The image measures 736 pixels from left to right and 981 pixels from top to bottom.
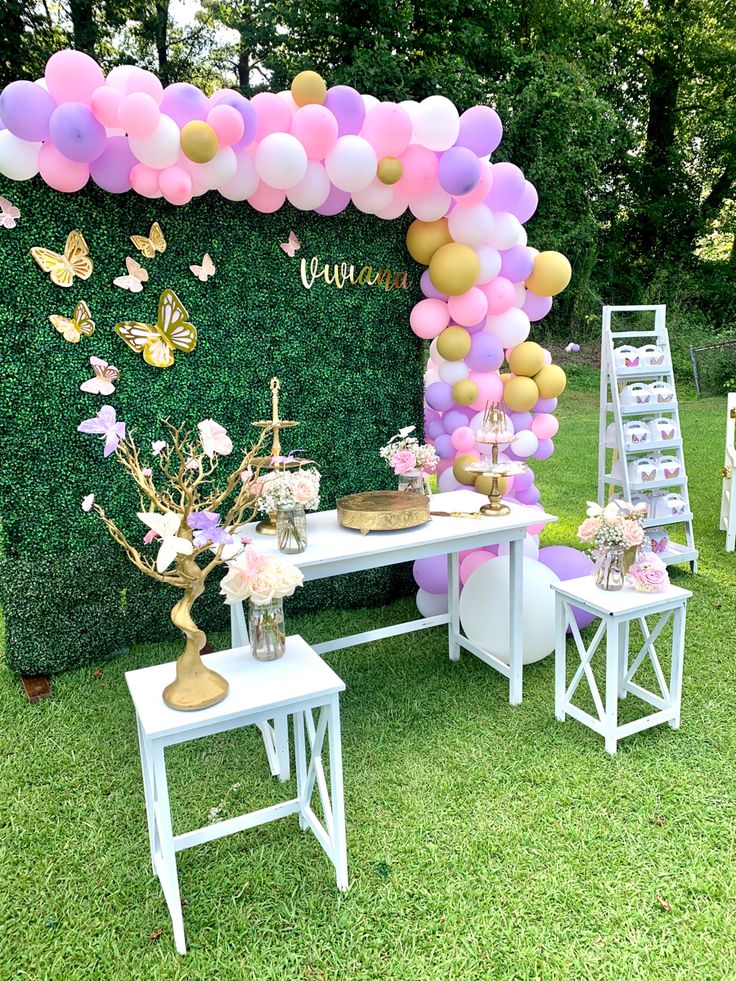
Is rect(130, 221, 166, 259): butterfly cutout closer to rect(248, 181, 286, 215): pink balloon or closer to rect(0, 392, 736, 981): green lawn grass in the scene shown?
rect(248, 181, 286, 215): pink balloon

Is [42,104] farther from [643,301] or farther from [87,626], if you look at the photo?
[643,301]

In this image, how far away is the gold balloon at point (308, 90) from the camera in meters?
2.80

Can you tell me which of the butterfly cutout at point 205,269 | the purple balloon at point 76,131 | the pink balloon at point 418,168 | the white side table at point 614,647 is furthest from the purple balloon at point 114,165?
the white side table at point 614,647

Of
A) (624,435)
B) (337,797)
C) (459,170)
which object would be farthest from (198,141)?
(624,435)

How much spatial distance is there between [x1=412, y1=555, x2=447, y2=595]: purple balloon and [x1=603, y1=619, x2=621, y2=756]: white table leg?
1.18 meters

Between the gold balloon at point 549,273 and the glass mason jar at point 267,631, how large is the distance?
2406 millimetres

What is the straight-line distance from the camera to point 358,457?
3.75m

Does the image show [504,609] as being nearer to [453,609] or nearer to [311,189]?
[453,609]

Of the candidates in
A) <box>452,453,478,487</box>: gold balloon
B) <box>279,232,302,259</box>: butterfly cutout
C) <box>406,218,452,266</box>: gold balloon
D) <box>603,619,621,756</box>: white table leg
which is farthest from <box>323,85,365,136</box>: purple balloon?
<box>603,619,621,756</box>: white table leg

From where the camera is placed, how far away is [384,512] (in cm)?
268

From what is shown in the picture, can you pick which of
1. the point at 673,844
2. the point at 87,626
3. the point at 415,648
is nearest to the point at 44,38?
the point at 87,626

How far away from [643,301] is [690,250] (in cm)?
208

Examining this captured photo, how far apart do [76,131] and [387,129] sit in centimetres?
127

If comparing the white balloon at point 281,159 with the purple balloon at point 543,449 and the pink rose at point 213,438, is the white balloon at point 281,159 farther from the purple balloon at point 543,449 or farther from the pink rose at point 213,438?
the purple balloon at point 543,449
